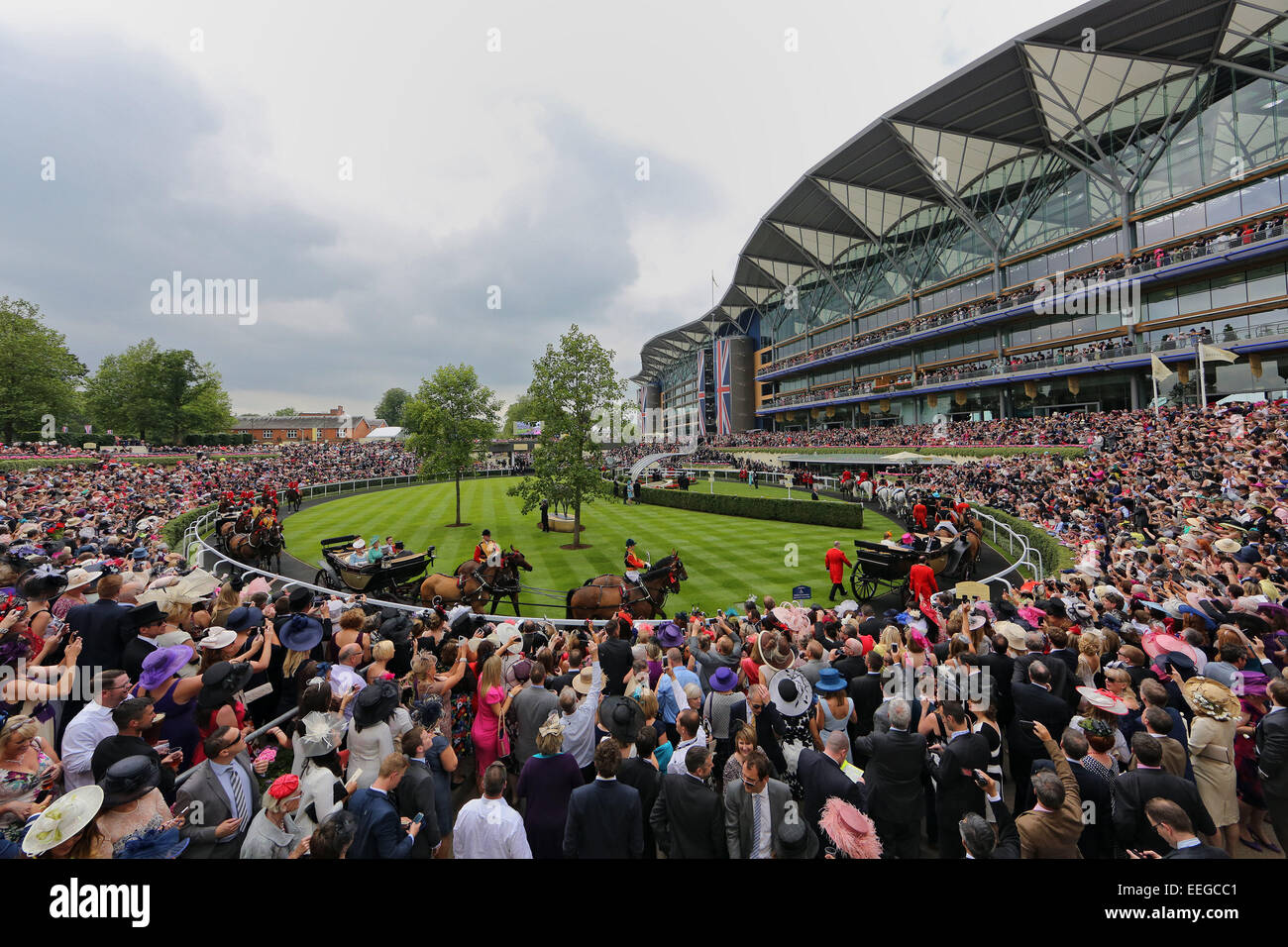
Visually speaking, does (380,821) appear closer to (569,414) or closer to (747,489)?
(569,414)

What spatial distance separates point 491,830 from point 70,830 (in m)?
2.02

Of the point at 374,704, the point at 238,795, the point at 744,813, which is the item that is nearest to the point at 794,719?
the point at 744,813

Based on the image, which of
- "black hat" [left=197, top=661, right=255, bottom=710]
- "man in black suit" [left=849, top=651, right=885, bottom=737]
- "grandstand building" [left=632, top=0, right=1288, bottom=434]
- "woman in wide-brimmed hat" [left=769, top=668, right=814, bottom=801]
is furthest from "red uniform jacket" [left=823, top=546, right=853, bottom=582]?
"grandstand building" [left=632, top=0, right=1288, bottom=434]

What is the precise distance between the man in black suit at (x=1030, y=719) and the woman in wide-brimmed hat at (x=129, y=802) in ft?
20.4

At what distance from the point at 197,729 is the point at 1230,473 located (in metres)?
20.0

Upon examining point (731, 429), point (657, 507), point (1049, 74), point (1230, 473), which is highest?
point (1049, 74)

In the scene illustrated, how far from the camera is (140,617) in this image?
487 centimetres

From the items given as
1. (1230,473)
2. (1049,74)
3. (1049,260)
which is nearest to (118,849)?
(1230,473)

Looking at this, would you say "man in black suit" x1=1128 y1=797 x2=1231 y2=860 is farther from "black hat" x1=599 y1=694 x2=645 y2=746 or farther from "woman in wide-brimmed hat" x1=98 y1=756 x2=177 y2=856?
"woman in wide-brimmed hat" x1=98 y1=756 x2=177 y2=856

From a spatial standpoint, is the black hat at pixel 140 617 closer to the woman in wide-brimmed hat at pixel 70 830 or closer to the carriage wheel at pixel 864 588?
the woman in wide-brimmed hat at pixel 70 830

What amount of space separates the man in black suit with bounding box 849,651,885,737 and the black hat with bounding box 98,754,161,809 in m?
5.33

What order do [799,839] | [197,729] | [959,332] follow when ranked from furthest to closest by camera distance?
[959,332], [197,729], [799,839]
